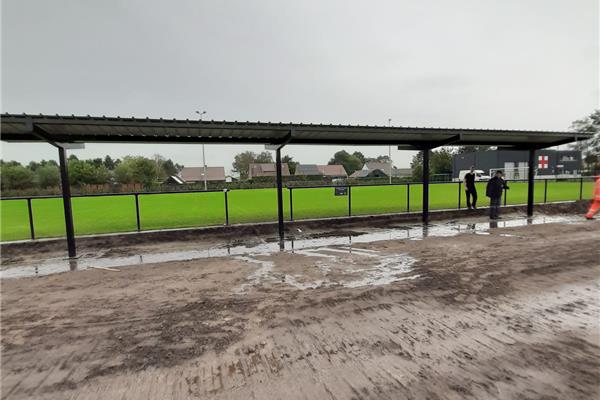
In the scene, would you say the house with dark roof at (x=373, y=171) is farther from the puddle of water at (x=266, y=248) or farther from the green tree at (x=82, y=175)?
the puddle of water at (x=266, y=248)

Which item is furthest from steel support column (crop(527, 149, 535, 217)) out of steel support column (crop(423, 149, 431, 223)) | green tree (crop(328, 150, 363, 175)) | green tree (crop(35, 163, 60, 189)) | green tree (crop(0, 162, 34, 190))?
green tree (crop(328, 150, 363, 175))

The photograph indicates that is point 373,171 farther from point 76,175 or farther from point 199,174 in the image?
point 76,175

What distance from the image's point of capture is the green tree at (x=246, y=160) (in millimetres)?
103062

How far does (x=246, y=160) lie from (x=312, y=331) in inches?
4047

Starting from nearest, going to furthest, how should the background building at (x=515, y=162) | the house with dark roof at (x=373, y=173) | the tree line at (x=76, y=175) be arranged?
the tree line at (x=76, y=175), the background building at (x=515, y=162), the house with dark roof at (x=373, y=173)

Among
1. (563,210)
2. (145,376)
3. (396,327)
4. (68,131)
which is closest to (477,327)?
(396,327)

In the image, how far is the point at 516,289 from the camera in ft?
15.5

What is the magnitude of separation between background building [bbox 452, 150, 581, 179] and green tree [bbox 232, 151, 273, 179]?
61.8m

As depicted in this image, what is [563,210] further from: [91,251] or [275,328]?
[91,251]

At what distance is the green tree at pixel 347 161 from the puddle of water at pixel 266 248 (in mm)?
103700

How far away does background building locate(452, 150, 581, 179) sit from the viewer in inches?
2282

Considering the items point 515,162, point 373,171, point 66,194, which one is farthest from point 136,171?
point 515,162

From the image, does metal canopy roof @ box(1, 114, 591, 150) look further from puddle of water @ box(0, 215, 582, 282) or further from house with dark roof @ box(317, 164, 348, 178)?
house with dark roof @ box(317, 164, 348, 178)

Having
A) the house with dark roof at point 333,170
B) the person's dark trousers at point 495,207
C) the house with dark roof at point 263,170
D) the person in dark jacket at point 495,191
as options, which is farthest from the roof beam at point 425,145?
the house with dark roof at point 333,170
